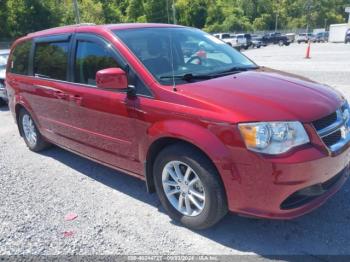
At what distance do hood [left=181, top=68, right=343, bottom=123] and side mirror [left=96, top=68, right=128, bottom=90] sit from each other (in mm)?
611

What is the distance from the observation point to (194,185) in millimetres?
3207

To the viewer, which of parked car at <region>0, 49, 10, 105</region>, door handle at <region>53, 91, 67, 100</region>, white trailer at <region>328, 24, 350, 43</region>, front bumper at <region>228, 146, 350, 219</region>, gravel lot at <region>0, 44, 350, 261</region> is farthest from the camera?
white trailer at <region>328, 24, 350, 43</region>

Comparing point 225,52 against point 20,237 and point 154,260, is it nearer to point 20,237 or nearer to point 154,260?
point 154,260

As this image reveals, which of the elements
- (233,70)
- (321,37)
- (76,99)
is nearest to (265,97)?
(233,70)

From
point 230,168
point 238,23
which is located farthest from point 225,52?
point 238,23

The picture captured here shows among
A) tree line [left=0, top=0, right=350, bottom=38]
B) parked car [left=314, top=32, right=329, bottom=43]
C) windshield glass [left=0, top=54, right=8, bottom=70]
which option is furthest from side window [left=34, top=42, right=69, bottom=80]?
parked car [left=314, top=32, right=329, bottom=43]

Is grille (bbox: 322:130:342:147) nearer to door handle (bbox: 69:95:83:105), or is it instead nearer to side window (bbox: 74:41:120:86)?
side window (bbox: 74:41:120:86)

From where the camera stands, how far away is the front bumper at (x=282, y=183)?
265cm

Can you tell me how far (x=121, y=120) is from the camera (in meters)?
3.58

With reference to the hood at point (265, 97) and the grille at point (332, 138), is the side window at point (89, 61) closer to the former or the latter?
the hood at point (265, 97)

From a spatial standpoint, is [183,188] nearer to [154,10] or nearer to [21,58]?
[21,58]

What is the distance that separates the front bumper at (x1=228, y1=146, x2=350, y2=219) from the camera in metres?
2.65

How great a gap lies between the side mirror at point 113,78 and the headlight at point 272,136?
1.28m

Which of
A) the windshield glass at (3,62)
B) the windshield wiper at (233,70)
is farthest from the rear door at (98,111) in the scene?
the windshield glass at (3,62)
